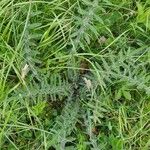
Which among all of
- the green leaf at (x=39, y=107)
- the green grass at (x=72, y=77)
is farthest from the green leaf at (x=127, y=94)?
the green leaf at (x=39, y=107)

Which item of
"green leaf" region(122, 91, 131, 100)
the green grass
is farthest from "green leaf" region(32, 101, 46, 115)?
"green leaf" region(122, 91, 131, 100)

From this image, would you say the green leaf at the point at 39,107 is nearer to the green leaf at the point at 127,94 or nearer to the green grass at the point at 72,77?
the green grass at the point at 72,77

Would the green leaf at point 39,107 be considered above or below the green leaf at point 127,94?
above

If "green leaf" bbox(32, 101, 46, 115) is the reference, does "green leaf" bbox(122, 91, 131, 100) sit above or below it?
below

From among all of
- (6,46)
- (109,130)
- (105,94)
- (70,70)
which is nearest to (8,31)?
(6,46)

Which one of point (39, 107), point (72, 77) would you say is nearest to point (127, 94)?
point (72, 77)

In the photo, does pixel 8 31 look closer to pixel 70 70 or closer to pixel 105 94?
A: pixel 70 70

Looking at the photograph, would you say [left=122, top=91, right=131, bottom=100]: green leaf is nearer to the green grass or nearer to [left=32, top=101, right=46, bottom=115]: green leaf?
the green grass

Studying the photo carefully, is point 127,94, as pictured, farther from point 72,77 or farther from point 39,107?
point 39,107
